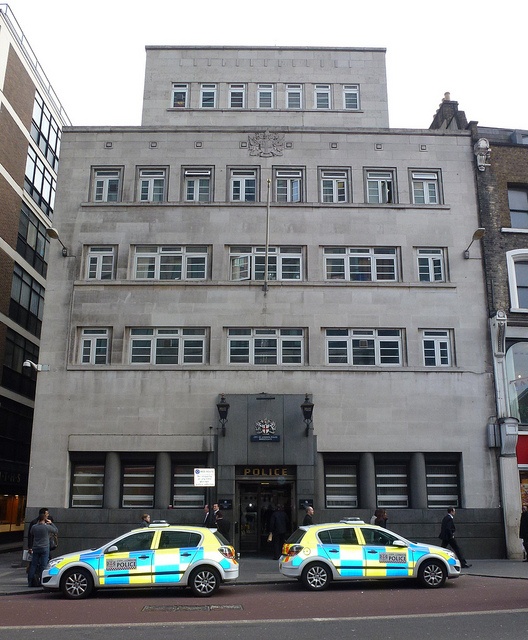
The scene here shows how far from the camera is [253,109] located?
28.9 metres

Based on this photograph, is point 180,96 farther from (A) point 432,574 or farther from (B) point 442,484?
A: (A) point 432,574

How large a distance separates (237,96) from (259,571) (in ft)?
66.3

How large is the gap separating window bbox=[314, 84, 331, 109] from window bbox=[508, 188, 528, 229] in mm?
8903

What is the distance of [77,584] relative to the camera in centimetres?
1403

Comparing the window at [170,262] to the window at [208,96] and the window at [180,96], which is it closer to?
the window at [180,96]

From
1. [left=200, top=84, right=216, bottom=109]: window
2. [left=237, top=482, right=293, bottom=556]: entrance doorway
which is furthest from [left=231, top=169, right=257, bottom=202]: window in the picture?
[left=237, top=482, right=293, bottom=556]: entrance doorway

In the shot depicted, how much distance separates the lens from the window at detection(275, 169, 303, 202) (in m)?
25.7

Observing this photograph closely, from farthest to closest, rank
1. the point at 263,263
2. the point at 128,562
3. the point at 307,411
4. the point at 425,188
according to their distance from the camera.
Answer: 1. the point at 425,188
2. the point at 263,263
3. the point at 307,411
4. the point at 128,562

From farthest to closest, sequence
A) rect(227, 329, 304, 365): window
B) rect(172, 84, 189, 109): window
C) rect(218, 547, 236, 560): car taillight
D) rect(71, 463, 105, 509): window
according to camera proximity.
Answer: rect(172, 84, 189, 109): window → rect(227, 329, 304, 365): window → rect(71, 463, 105, 509): window → rect(218, 547, 236, 560): car taillight

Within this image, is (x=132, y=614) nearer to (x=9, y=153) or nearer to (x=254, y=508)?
(x=254, y=508)

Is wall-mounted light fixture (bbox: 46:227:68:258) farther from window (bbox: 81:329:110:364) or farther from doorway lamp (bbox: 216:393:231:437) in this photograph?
doorway lamp (bbox: 216:393:231:437)

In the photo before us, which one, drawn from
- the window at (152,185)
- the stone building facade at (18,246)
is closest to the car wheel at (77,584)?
the window at (152,185)

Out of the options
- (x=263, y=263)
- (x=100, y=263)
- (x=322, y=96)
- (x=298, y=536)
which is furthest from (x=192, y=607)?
(x=322, y=96)

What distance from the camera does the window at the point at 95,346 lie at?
78.3 feet
